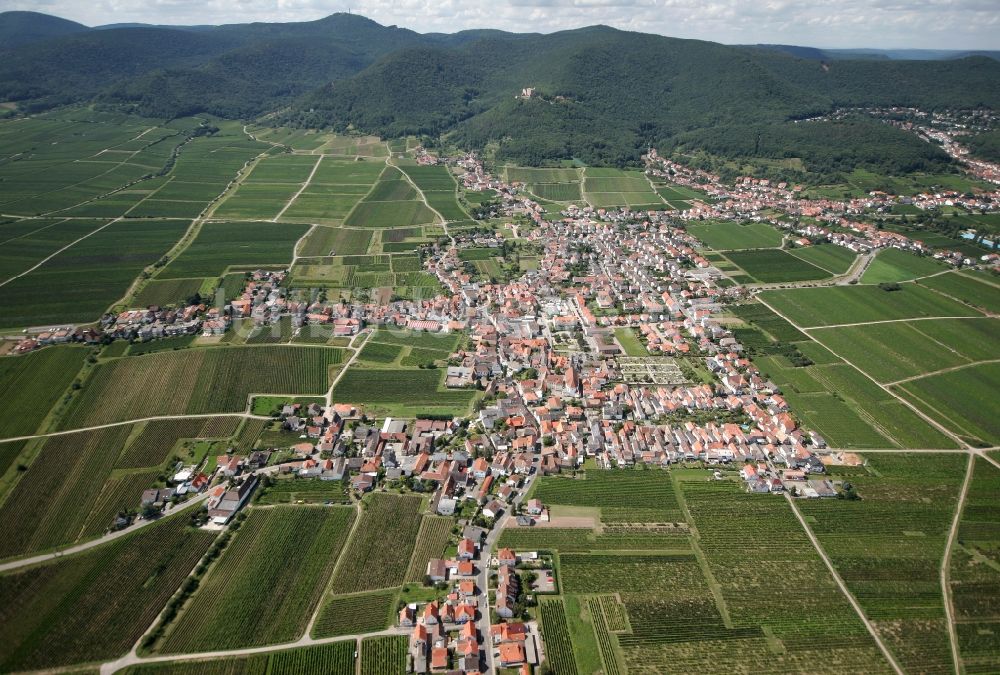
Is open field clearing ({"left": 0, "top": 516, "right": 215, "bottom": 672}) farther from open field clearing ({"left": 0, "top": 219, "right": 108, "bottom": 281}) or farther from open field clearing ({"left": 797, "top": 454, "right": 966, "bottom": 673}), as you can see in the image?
open field clearing ({"left": 0, "top": 219, "right": 108, "bottom": 281})

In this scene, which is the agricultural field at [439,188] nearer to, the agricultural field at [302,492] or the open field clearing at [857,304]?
the open field clearing at [857,304]

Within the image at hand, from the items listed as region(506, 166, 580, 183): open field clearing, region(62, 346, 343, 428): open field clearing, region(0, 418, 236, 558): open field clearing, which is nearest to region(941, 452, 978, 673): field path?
region(62, 346, 343, 428): open field clearing

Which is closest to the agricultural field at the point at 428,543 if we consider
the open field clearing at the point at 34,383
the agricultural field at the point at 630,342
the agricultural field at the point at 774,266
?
the agricultural field at the point at 630,342

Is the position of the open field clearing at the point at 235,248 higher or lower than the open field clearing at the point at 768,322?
higher

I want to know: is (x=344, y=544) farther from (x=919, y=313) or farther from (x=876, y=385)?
(x=919, y=313)

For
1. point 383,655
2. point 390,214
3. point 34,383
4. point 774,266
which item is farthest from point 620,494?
point 390,214
